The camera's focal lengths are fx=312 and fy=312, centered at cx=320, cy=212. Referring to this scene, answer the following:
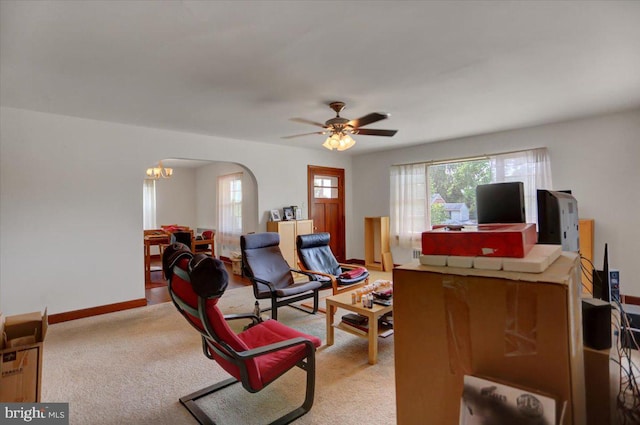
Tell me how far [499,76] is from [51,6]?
10.4 ft

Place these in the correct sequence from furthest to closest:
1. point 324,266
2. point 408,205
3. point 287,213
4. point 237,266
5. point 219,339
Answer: point 237,266 < point 408,205 < point 287,213 < point 324,266 < point 219,339

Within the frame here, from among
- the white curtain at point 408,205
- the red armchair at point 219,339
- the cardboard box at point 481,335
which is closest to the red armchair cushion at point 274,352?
the red armchair at point 219,339

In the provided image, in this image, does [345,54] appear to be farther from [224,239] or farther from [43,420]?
[224,239]

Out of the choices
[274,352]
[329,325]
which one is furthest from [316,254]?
[274,352]

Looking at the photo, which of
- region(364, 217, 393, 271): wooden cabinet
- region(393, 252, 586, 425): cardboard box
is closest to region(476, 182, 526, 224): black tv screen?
region(393, 252, 586, 425): cardboard box

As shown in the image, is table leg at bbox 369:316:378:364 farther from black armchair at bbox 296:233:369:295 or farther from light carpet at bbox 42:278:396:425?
black armchair at bbox 296:233:369:295

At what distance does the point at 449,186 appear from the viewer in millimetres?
5352

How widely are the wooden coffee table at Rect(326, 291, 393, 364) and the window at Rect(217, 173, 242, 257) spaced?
4220 mm

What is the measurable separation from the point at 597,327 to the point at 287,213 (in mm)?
4828

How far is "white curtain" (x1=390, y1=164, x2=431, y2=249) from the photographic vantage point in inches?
219

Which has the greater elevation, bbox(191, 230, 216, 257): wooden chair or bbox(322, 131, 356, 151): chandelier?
bbox(322, 131, 356, 151): chandelier

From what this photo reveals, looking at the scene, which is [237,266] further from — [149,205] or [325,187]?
[149,205]

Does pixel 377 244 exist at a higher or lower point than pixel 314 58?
lower

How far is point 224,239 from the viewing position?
7176 mm
